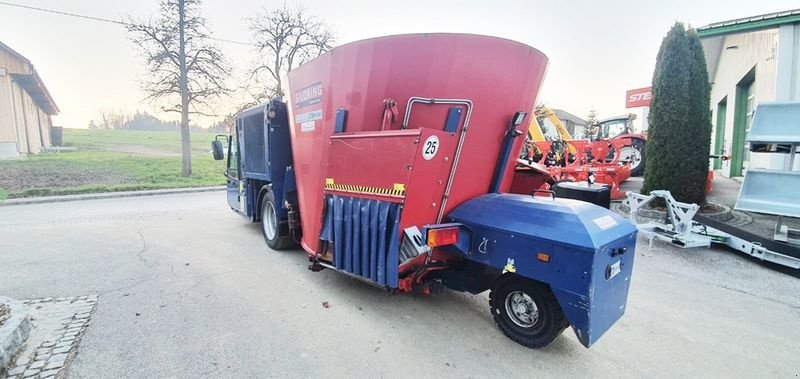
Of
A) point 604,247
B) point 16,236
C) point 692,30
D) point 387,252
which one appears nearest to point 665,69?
point 692,30

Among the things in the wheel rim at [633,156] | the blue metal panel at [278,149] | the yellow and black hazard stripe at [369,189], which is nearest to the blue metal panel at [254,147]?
the blue metal panel at [278,149]

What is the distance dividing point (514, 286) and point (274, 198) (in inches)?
148

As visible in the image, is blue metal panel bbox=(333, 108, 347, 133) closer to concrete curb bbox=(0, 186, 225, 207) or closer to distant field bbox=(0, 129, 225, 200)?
concrete curb bbox=(0, 186, 225, 207)

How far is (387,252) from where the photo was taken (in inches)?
128

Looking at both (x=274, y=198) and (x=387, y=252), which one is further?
(x=274, y=198)

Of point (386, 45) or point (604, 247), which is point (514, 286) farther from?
point (386, 45)

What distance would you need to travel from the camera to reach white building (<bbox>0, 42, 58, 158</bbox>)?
63.0ft

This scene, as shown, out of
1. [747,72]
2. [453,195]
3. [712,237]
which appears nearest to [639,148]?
[747,72]

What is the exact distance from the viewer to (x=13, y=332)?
2.81m

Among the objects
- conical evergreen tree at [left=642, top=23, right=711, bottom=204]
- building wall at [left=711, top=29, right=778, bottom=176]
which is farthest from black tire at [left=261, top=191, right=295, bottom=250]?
building wall at [left=711, top=29, right=778, bottom=176]

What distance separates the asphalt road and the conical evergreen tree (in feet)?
8.99

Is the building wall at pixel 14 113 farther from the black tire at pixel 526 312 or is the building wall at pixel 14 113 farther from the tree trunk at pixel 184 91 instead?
the black tire at pixel 526 312

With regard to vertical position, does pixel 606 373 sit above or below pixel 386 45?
below

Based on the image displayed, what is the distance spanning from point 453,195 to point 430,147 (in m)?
0.60
